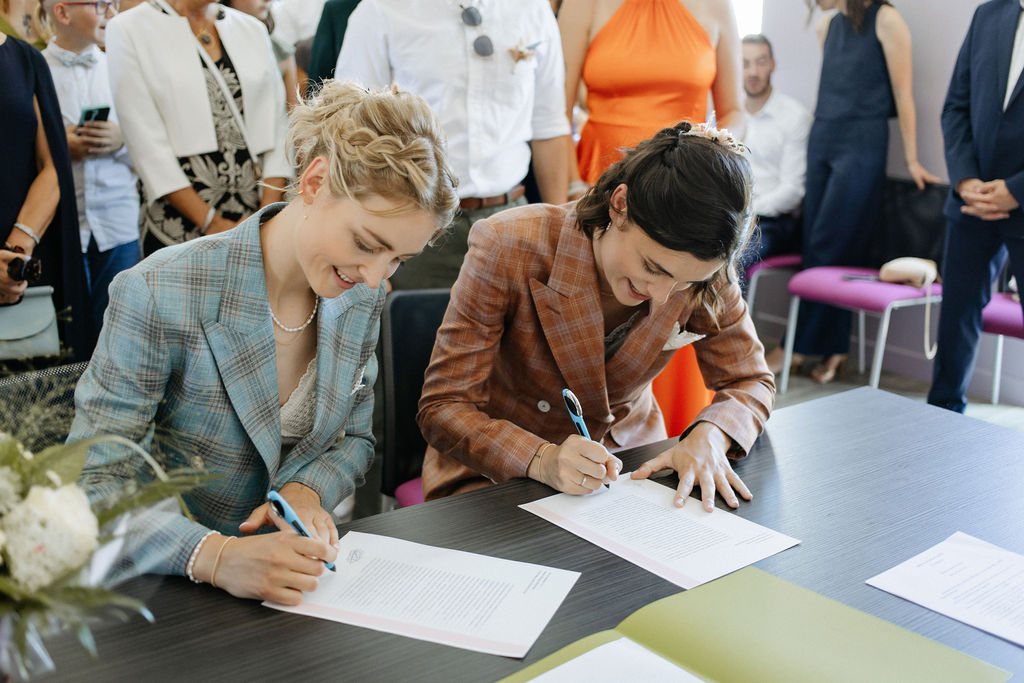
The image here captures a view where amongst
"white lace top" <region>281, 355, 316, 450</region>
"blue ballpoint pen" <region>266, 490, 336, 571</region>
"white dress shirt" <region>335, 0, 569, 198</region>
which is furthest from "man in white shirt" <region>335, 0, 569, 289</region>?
"blue ballpoint pen" <region>266, 490, 336, 571</region>

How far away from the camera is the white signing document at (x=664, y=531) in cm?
108

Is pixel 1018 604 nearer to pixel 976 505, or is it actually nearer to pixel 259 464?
pixel 976 505

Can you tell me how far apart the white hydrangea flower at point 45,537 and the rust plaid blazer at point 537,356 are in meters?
0.84

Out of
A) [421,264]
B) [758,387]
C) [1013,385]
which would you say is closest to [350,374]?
Answer: [758,387]

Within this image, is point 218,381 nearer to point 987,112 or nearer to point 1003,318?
point 987,112

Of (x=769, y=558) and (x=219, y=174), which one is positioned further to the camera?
(x=219, y=174)

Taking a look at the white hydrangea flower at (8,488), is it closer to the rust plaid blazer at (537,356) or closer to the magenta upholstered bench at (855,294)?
the rust plaid blazer at (537,356)

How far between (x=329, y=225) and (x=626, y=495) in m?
0.55

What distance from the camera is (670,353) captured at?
166cm

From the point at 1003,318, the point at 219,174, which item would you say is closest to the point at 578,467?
the point at 219,174

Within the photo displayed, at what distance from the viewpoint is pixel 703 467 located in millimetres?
1303

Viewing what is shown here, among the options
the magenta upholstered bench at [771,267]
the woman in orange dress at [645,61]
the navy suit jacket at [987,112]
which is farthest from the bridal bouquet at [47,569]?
the magenta upholstered bench at [771,267]

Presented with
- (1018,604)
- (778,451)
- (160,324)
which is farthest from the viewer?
(778,451)

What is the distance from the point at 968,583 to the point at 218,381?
97 centimetres
